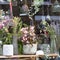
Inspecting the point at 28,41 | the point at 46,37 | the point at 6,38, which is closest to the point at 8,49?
the point at 6,38

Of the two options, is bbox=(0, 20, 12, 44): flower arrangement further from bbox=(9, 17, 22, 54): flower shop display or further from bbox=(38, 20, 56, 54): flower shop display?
bbox=(38, 20, 56, 54): flower shop display

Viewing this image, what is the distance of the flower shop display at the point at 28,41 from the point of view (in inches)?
165

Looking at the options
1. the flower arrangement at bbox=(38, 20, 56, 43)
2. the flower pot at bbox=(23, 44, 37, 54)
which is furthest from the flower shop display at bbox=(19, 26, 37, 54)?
the flower arrangement at bbox=(38, 20, 56, 43)

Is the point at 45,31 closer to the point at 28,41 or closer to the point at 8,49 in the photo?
the point at 28,41

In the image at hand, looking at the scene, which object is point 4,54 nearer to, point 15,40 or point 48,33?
point 15,40

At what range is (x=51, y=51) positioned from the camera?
428 cm

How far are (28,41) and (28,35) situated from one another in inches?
2.5

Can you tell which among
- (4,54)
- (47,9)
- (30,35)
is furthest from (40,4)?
(4,54)

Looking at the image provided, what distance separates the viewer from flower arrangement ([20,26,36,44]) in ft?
13.8

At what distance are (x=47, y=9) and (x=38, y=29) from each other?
0.24m

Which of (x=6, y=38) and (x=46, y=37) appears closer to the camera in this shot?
(x=6, y=38)

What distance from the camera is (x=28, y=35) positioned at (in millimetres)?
4188

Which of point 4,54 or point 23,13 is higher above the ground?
point 23,13

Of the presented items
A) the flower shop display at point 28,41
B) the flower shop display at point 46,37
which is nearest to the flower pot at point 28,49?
the flower shop display at point 28,41
